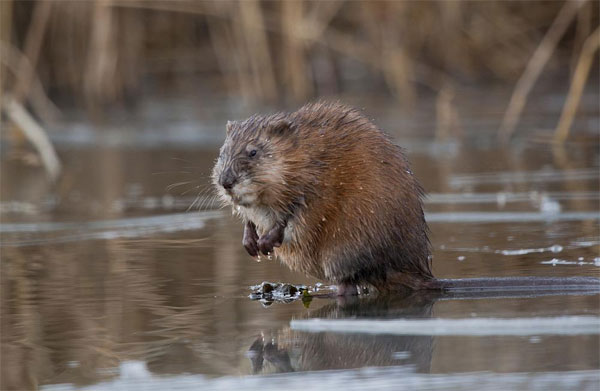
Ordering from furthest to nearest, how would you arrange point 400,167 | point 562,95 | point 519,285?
point 562,95 < point 400,167 < point 519,285

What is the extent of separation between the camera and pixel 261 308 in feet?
12.2

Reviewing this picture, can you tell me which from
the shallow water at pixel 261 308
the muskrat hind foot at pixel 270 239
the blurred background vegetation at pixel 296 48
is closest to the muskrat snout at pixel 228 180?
the muskrat hind foot at pixel 270 239

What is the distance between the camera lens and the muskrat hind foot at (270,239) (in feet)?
13.2

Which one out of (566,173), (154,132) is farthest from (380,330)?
(154,132)

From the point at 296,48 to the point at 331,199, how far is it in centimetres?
795

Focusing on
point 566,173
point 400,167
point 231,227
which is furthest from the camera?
point 566,173

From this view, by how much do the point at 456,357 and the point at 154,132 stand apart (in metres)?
8.41

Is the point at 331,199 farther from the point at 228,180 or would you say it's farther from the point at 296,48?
the point at 296,48

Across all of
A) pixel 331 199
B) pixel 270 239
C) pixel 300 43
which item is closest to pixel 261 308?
pixel 270 239

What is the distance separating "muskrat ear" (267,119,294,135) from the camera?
406 centimetres

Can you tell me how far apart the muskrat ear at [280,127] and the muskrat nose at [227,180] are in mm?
220

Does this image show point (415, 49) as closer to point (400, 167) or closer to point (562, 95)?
point (562, 95)

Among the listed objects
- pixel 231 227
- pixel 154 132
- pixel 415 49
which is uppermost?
pixel 415 49

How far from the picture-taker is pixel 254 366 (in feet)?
9.66
